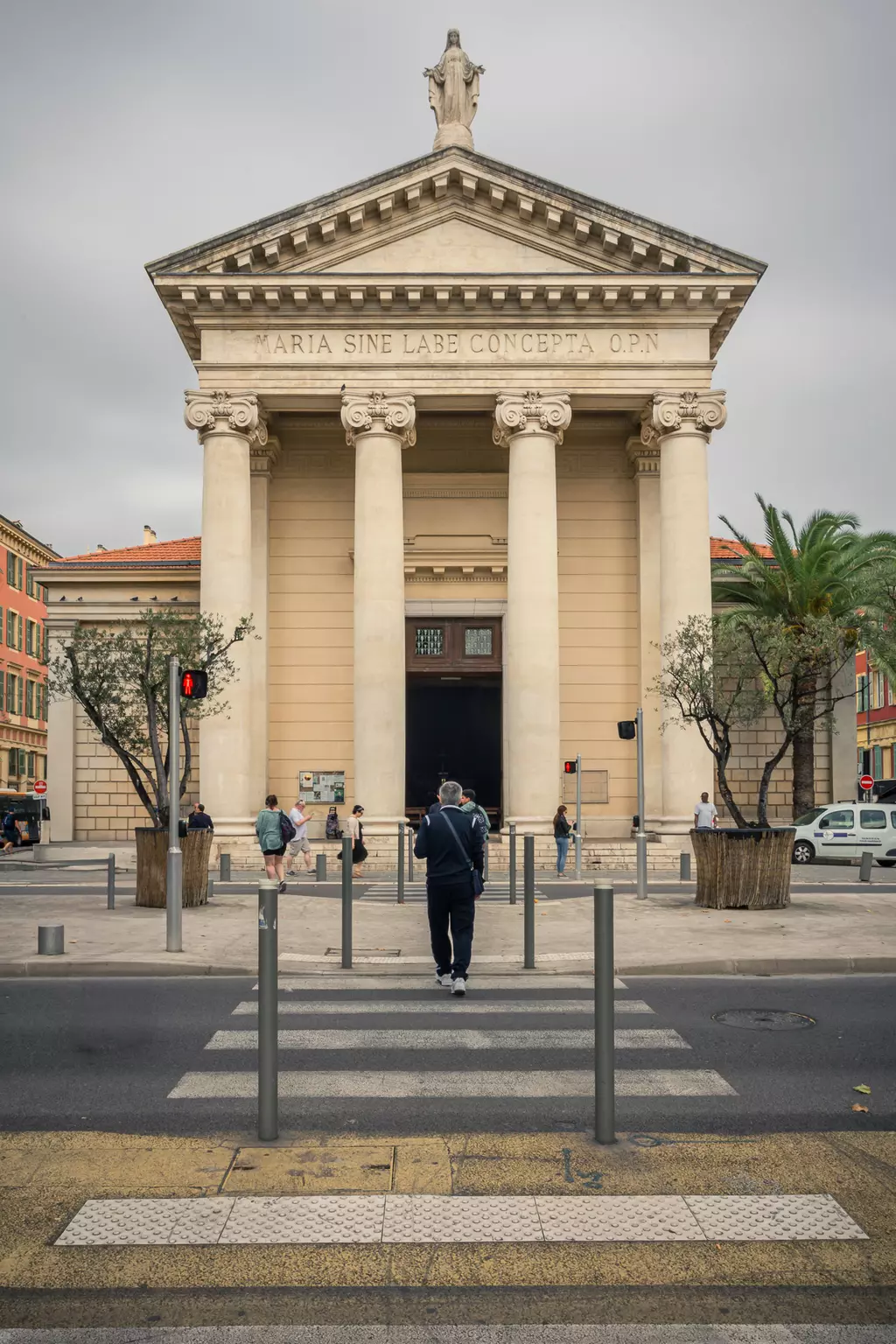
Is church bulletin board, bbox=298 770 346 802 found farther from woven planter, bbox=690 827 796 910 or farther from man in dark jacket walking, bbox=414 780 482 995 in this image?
man in dark jacket walking, bbox=414 780 482 995

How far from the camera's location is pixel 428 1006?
1028cm

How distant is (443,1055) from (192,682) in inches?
329

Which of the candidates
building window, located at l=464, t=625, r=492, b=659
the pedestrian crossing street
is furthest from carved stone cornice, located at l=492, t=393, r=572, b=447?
the pedestrian crossing street

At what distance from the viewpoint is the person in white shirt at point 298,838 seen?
25.6 meters

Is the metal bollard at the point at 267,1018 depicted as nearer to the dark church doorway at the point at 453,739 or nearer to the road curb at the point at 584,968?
the road curb at the point at 584,968

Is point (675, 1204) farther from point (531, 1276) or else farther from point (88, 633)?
point (88, 633)

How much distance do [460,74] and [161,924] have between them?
27.2m

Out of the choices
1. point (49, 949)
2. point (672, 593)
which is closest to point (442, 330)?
point (672, 593)

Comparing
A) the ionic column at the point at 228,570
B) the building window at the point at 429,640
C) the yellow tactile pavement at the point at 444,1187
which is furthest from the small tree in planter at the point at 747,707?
the building window at the point at 429,640

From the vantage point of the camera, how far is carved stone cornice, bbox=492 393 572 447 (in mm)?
30391

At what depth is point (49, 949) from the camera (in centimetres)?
1284

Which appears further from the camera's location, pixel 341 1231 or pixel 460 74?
pixel 460 74

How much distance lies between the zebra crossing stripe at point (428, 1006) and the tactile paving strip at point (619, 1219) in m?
4.56

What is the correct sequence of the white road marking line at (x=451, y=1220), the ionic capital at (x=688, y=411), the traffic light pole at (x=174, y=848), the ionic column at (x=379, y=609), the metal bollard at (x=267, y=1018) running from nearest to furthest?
the white road marking line at (x=451, y=1220) < the metal bollard at (x=267, y=1018) < the traffic light pole at (x=174, y=848) < the ionic column at (x=379, y=609) < the ionic capital at (x=688, y=411)
